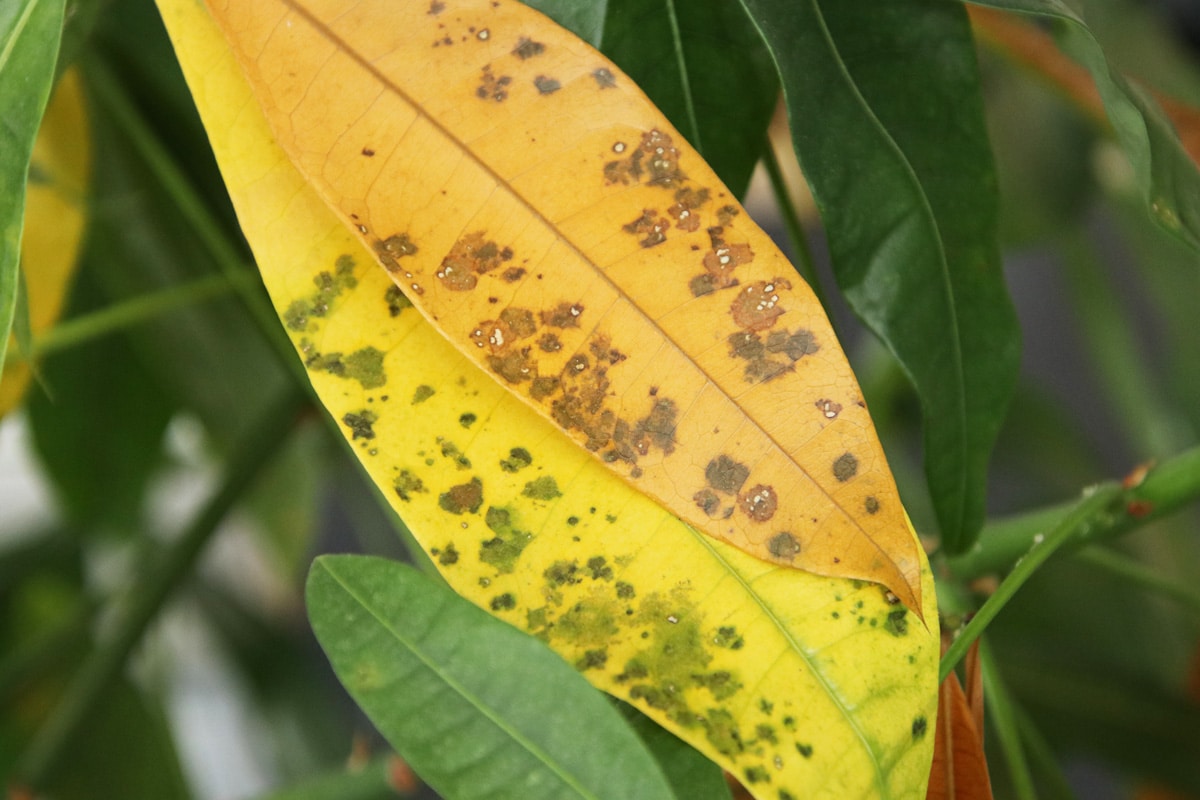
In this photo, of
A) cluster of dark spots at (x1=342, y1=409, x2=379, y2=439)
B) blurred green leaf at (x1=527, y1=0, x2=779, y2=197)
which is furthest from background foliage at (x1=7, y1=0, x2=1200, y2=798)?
cluster of dark spots at (x1=342, y1=409, x2=379, y2=439)

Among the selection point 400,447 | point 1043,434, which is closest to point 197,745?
point 1043,434

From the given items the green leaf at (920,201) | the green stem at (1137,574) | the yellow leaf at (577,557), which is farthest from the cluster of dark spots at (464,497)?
the green stem at (1137,574)

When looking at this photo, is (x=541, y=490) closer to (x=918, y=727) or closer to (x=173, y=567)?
(x=918, y=727)

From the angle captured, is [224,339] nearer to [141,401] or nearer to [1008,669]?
[141,401]

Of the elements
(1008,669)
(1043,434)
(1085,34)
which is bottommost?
(1008,669)

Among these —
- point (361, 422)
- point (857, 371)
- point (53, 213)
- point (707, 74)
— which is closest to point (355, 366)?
point (361, 422)

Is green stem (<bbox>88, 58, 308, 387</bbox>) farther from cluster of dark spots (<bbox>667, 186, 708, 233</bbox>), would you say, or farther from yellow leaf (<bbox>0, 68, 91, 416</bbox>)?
cluster of dark spots (<bbox>667, 186, 708, 233</bbox>)
